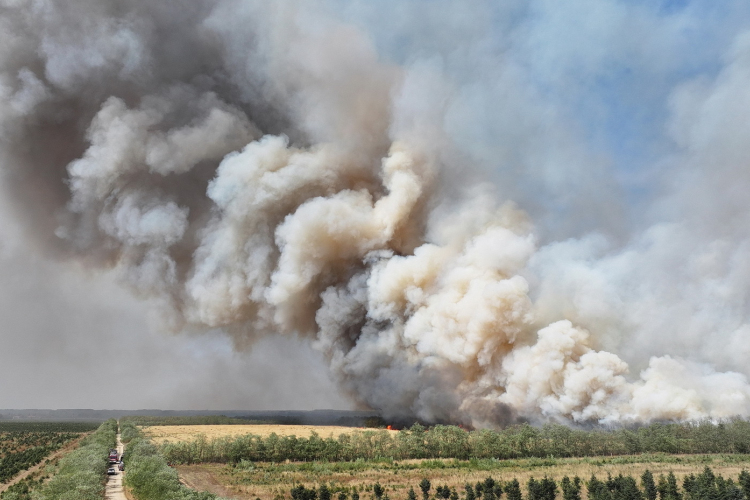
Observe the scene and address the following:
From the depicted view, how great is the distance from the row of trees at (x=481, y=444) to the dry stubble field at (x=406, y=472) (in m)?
3.10

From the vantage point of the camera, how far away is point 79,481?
37531 millimetres

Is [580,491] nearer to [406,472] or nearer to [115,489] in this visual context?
[406,472]

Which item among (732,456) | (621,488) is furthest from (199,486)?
(732,456)

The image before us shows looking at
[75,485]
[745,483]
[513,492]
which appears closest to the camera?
[75,485]

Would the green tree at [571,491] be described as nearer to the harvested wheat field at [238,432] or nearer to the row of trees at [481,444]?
the row of trees at [481,444]

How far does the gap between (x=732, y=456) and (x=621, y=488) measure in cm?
3333

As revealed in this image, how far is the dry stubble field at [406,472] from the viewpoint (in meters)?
44.3

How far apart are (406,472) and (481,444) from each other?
51.7ft

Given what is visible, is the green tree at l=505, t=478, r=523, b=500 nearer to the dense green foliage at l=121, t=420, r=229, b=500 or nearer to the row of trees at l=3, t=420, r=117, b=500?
the dense green foliage at l=121, t=420, r=229, b=500

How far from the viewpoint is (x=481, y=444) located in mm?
63969

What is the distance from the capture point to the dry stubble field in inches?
1745

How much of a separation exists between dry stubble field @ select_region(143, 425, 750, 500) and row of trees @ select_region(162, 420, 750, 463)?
122 inches

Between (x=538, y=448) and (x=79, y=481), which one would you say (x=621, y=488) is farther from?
(x=79, y=481)

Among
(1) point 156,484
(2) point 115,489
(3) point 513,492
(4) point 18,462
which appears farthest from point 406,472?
(4) point 18,462
